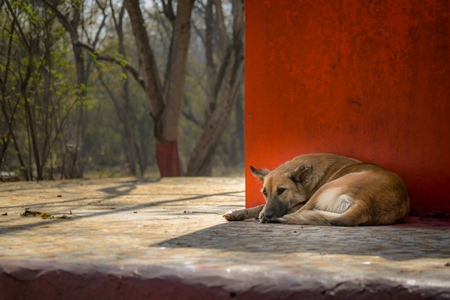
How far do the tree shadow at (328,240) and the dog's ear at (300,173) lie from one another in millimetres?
710

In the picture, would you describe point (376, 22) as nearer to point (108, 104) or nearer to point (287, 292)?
point (287, 292)

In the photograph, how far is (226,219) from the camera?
620cm

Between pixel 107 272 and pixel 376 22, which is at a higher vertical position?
pixel 376 22

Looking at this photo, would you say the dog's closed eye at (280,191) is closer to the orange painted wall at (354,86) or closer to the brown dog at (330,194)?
the brown dog at (330,194)

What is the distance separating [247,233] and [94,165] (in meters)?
25.9

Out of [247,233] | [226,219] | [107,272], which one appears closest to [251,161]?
[226,219]

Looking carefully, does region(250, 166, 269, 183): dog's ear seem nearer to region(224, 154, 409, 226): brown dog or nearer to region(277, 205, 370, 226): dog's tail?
region(224, 154, 409, 226): brown dog

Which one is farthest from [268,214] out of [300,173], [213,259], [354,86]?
[213,259]

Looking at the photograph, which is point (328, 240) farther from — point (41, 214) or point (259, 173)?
point (41, 214)

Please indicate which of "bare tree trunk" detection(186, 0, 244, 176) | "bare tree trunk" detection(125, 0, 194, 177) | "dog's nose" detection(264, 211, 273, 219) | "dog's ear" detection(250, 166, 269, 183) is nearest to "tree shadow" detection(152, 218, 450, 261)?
"dog's nose" detection(264, 211, 273, 219)

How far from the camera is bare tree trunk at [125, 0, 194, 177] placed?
14.5 m

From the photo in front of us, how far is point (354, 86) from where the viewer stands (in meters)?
6.83

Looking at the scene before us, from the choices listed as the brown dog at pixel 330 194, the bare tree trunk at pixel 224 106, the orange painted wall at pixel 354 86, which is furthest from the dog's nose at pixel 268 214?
the bare tree trunk at pixel 224 106

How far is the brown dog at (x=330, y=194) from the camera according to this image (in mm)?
5637
